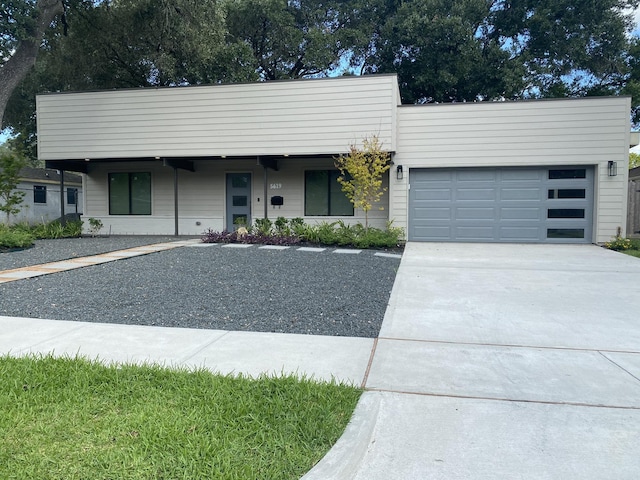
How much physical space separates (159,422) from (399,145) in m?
11.6

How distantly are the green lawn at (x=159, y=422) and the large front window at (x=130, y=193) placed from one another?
1327 cm

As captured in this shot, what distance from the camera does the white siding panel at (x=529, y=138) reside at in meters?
12.0

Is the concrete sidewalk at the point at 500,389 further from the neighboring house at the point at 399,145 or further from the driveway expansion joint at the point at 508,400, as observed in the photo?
the neighboring house at the point at 399,145

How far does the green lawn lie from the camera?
2.12 meters

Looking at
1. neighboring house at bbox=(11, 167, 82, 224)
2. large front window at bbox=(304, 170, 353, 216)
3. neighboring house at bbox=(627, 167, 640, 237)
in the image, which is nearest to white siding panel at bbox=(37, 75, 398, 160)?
large front window at bbox=(304, 170, 353, 216)

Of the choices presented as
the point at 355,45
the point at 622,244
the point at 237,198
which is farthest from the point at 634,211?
the point at 237,198

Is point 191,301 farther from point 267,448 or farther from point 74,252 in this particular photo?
point 74,252

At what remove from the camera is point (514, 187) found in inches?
496

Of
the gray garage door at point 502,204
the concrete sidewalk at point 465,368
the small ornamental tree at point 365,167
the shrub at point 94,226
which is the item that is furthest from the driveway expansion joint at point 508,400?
the shrub at point 94,226

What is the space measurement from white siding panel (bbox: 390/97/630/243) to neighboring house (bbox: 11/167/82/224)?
1947 centimetres

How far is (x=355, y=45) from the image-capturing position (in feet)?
69.8

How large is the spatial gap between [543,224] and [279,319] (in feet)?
34.3

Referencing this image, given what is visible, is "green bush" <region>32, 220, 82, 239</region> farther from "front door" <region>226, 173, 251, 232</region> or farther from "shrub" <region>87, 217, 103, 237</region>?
"front door" <region>226, 173, 251, 232</region>

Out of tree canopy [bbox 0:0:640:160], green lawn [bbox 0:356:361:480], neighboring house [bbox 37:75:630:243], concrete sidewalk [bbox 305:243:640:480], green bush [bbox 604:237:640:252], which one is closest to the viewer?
green lawn [bbox 0:356:361:480]
